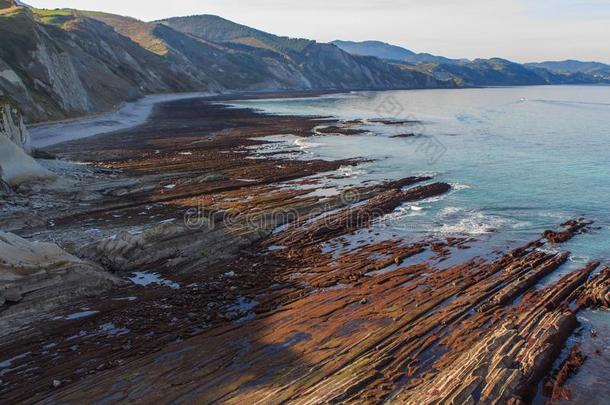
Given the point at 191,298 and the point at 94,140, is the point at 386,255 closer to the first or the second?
the point at 191,298

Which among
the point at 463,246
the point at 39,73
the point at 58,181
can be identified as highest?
the point at 39,73

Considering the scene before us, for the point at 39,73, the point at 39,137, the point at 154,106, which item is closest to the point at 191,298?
the point at 39,137

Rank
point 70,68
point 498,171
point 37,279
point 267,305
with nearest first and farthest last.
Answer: point 37,279
point 267,305
point 498,171
point 70,68

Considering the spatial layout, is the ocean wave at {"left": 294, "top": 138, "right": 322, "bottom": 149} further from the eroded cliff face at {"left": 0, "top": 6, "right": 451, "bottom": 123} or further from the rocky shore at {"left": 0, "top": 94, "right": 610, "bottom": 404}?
the eroded cliff face at {"left": 0, "top": 6, "right": 451, "bottom": 123}

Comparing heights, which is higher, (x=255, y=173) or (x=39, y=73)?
(x=39, y=73)

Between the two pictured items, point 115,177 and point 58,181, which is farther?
point 115,177

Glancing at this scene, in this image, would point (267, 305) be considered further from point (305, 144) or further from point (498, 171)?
point (305, 144)

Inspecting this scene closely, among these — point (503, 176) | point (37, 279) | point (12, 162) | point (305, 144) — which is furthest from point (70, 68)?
point (37, 279)
